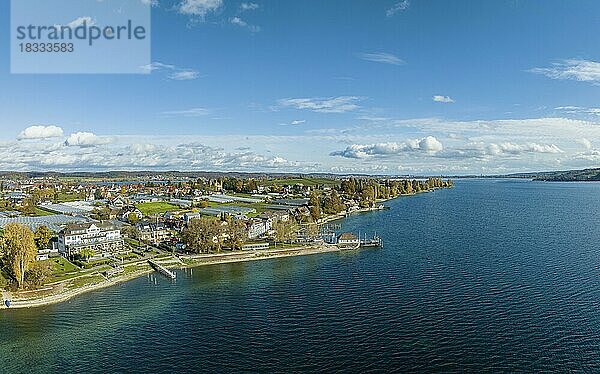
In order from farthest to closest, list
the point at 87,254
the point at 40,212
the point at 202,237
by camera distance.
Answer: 1. the point at 40,212
2. the point at 202,237
3. the point at 87,254

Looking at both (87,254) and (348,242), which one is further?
(348,242)

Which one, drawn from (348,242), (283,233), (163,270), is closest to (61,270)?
(163,270)

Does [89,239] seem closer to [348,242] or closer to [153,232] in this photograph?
[153,232]

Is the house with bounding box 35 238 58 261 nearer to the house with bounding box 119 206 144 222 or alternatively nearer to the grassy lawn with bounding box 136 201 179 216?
the house with bounding box 119 206 144 222

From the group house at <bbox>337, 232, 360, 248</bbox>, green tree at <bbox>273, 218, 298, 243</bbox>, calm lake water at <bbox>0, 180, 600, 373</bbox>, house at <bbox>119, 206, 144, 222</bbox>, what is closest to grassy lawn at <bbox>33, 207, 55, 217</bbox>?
house at <bbox>119, 206, 144, 222</bbox>

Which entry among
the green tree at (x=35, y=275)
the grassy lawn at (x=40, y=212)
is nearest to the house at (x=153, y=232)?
the green tree at (x=35, y=275)

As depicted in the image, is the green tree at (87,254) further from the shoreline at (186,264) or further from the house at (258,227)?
the house at (258,227)

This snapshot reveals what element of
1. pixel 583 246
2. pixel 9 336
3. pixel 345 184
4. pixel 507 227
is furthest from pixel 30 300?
pixel 345 184

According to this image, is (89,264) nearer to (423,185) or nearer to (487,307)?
(487,307)
